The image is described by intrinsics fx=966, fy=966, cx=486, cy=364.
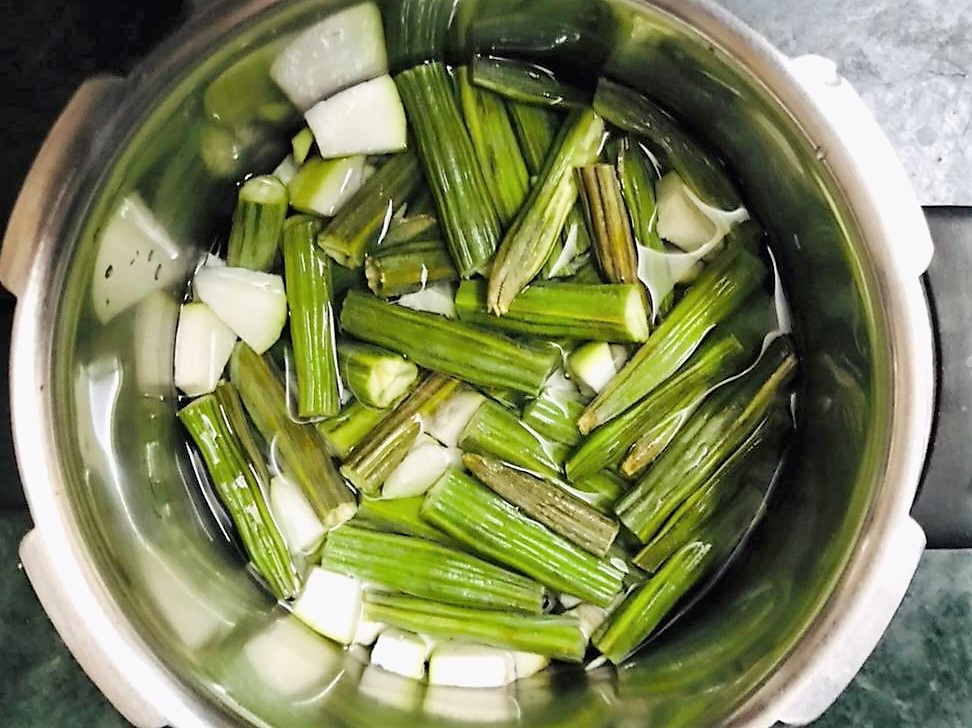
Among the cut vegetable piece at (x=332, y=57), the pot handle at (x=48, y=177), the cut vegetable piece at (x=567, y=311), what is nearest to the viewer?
the pot handle at (x=48, y=177)

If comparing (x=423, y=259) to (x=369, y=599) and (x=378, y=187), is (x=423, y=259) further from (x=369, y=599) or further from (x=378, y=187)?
(x=369, y=599)

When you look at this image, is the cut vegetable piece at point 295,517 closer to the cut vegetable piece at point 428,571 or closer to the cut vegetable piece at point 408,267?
the cut vegetable piece at point 428,571

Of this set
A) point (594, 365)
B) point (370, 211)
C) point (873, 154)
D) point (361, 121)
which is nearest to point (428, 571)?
point (594, 365)

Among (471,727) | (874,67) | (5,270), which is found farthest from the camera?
(874,67)

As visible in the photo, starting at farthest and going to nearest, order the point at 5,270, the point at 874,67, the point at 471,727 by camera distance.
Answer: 1. the point at 874,67
2. the point at 471,727
3. the point at 5,270

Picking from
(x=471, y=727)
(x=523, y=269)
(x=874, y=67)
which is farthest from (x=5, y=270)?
(x=874, y=67)

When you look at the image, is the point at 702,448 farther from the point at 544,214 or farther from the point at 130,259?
the point at 130,259

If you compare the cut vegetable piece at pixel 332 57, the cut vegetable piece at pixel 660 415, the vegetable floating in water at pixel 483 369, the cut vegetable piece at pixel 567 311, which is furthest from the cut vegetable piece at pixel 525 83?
the cut vegetable piece at pixel 660 415
